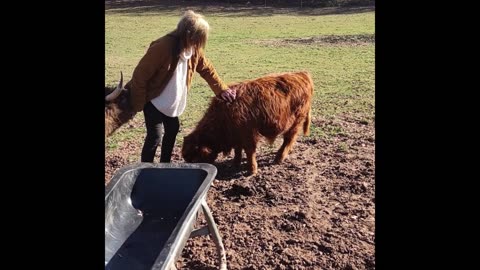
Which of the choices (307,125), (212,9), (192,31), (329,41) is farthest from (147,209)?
(212,9)

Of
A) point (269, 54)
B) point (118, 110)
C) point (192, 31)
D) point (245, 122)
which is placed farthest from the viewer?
point (269, 54)

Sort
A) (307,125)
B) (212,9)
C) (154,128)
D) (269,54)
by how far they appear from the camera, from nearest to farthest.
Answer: (154,128)
(307,125)
(269,54)
(212,9)

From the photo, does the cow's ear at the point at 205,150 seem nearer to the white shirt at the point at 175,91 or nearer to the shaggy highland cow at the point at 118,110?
the white shirt at the point at 175,91

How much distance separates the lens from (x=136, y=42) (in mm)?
19672

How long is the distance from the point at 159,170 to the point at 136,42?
16.2 meters

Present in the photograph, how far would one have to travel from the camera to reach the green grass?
935 cm

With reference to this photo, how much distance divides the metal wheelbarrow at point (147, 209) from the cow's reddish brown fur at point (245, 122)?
1.83 meters

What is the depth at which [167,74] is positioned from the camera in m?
5.30

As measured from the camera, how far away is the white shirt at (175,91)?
5.36m

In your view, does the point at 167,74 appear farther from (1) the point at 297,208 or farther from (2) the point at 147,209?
(1) the point at 297,208

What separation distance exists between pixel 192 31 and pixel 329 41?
46.2 feet
